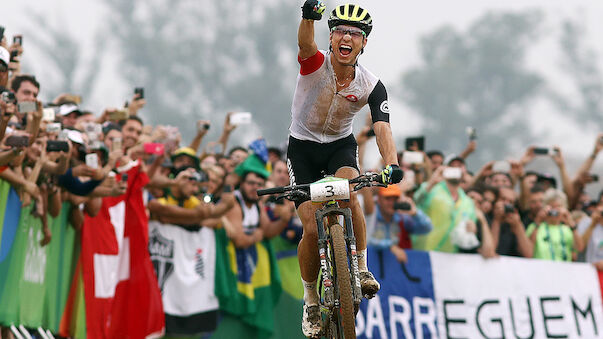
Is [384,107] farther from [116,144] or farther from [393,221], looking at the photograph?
[393,221]

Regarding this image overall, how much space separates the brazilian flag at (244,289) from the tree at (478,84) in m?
31.9

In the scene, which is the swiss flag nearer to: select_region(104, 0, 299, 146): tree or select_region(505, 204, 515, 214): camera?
select_region(505, 204, 515, 214): camera

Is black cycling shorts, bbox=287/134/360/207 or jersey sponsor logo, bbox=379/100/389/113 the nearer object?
jersey sponsor logo, bbox=379/100/389/113

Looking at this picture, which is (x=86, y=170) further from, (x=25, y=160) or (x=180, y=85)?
(x=180, y=85)

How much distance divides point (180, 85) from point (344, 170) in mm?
26929

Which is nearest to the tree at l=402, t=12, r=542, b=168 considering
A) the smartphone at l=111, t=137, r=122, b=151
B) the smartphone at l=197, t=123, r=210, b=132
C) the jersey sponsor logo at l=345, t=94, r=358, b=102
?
the smartphone at l=197, t=123, r=210, b=132

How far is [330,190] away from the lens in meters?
8.32

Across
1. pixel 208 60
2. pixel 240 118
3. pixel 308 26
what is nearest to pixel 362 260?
pixel 308 26

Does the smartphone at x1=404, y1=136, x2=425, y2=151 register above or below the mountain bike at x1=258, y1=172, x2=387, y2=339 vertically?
above

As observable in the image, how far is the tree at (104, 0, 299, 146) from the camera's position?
114 ft

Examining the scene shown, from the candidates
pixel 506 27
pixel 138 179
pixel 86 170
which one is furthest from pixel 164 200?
pixel 506 27

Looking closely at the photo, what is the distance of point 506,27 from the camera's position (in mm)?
53500

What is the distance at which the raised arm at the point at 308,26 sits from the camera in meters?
8.27

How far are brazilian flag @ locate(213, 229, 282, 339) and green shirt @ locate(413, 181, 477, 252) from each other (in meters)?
2.42
